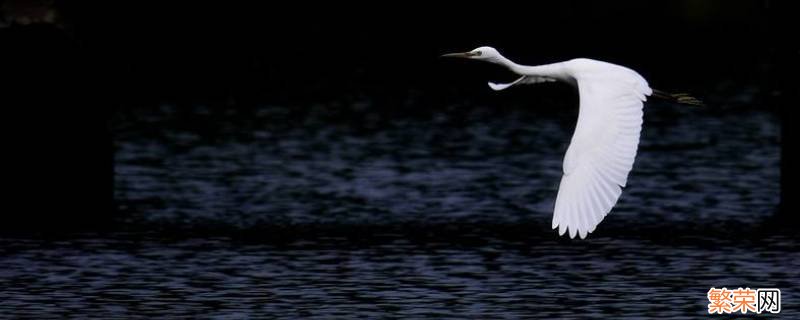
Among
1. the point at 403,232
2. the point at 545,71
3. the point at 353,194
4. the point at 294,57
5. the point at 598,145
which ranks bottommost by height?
the point at 403,232

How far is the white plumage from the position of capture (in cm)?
1455

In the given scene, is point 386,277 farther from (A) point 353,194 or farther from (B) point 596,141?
(A) point 353,194

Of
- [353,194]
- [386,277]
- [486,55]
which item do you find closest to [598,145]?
[486,55]

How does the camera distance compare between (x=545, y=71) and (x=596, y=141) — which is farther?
(x=545, y=71)

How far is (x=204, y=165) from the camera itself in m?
29.1

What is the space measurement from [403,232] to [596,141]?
22.8ft

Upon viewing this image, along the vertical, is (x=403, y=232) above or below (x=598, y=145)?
below

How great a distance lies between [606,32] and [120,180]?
29118 millimetres

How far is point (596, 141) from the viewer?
15.2 metres

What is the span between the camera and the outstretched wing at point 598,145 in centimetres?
1453

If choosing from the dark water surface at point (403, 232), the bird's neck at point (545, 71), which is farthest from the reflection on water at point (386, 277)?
the bird's neck at point (545, 71)

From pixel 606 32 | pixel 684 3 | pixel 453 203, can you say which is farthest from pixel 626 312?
pixel 684 3

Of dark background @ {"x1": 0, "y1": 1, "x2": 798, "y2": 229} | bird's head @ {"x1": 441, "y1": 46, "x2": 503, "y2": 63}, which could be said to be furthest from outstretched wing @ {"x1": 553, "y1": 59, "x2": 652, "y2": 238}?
dark background @ {"x1": 0, "y1": 1, "x2": 798, "y2": 229}

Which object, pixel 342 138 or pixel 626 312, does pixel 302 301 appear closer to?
pixel 626 312
